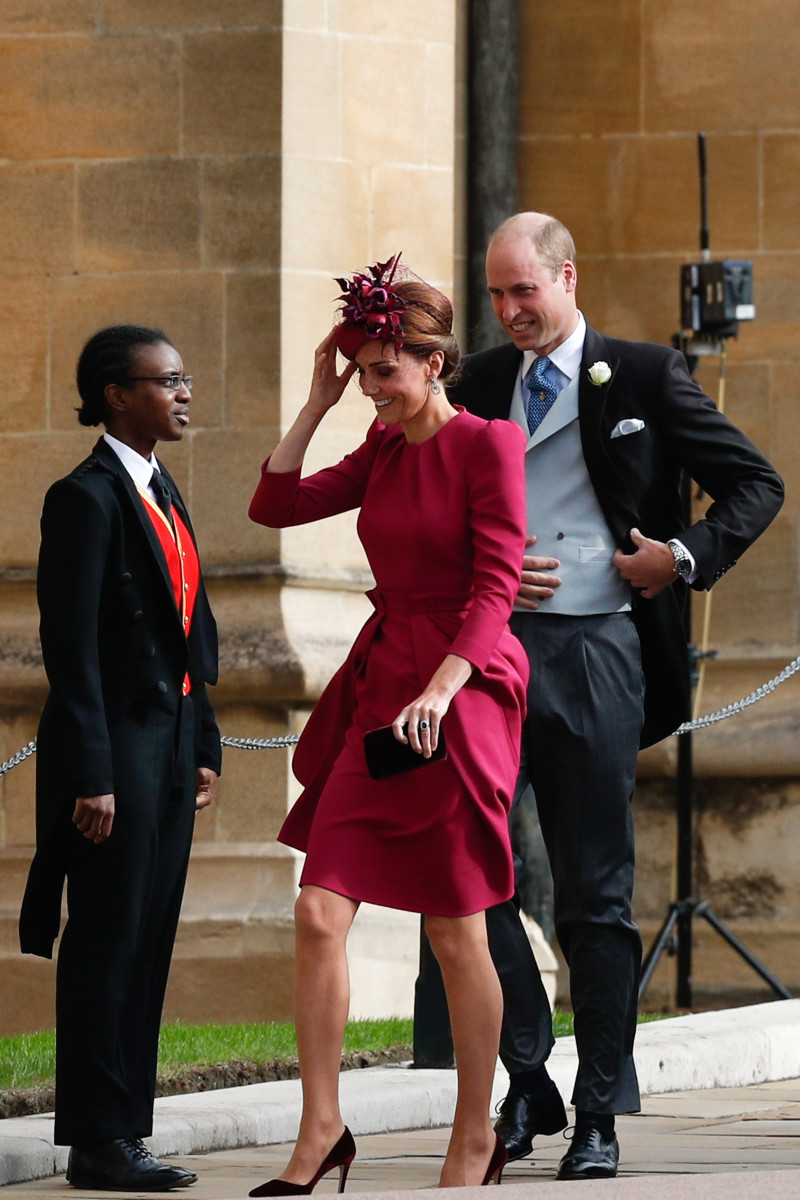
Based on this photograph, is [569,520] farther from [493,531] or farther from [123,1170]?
[123,1170]

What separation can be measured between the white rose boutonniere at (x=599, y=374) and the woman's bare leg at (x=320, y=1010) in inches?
49.1

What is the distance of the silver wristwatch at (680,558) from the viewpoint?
202 inches

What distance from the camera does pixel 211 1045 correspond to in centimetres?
662

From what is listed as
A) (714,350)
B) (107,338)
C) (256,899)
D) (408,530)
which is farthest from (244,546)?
(408,530)

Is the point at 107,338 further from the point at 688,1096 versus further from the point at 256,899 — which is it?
the point at 256,899

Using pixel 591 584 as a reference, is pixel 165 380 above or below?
above

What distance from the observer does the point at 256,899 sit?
26.0ft

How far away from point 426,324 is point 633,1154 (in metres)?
1.76

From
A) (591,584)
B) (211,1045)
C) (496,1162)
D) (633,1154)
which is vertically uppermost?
(591,584)

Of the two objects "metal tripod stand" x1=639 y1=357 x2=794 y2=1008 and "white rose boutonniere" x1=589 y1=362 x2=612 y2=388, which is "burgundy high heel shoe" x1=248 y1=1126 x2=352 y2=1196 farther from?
"metal tripod stand" x1=639 y1=357 x2=794 y2=1008

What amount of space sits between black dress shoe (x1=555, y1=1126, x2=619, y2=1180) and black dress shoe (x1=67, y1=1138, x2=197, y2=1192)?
705 millimetres

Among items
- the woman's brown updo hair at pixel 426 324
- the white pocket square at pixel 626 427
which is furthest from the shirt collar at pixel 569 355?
the woman's brown updo hair at pixel 426 324

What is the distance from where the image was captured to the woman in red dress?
14.8ft

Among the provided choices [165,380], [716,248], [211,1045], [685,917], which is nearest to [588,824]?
[165,380]
